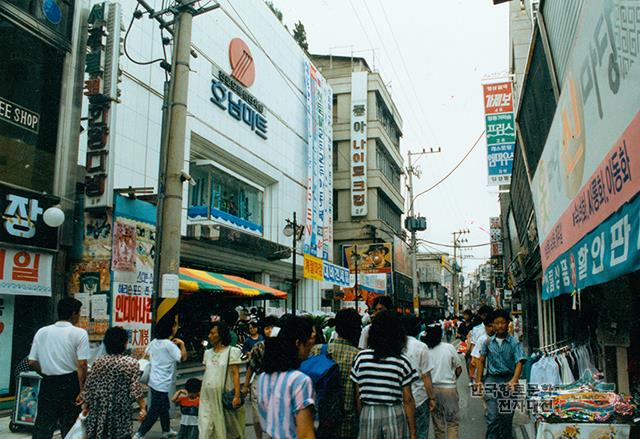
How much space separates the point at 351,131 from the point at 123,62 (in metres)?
25.7

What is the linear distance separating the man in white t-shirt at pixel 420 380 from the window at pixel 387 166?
36543 mm

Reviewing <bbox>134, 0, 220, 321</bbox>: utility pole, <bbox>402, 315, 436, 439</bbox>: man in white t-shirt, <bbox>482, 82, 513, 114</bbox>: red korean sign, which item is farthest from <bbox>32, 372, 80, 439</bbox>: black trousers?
<bbox>482, 82, 513, 114</bbox>: red korean sign

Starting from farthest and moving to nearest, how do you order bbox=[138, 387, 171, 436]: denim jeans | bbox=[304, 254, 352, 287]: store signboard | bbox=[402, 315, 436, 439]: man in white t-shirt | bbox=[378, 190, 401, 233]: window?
bbox=[378, 190, 401, 233]: window → bbox=[304, 254, 352, 287]: store signboard → bbox=[138, 387, 171, 436]: denim jeans → bbox=[402, 315, 436, 439]: man in white t-shirt

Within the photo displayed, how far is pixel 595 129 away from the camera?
4.51m

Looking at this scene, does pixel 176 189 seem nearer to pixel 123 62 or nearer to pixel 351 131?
pixel 123 62

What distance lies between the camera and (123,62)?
16094mm

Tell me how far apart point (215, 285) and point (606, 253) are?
13705 millimetres

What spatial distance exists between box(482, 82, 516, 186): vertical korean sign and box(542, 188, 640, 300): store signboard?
46.8ft

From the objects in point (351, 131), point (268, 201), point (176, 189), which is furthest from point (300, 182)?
point (176, 189)

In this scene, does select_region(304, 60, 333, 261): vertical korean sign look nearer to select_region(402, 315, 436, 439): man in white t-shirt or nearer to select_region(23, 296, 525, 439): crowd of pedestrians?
select_region(23, 296, 525, 439): crowd of pedestrians

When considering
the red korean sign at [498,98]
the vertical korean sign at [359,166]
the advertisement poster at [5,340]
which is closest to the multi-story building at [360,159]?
the vertical korean sign at [359,166]

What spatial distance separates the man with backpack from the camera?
4449 mm

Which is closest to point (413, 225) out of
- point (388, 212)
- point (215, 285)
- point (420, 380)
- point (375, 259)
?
point (375, 259)

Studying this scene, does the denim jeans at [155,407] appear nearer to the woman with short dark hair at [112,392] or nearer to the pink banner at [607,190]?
the woman with short dark hair at [112,392]
